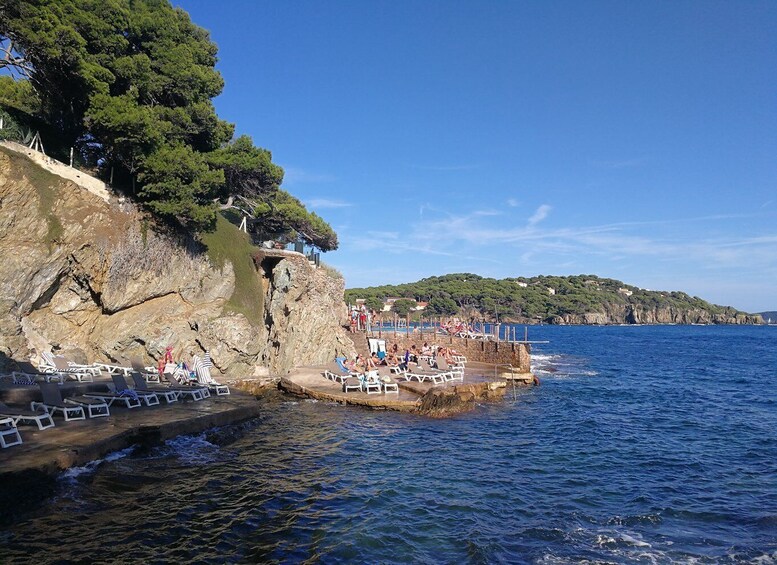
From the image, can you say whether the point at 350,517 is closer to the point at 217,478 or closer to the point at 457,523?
the point at 457,523

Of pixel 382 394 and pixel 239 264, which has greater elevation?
pixel 239 264

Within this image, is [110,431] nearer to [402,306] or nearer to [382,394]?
[382,394]

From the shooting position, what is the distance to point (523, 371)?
102ft

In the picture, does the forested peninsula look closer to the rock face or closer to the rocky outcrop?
the rock face

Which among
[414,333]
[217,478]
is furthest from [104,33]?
[414,333]

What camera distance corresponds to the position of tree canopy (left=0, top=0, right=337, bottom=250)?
20359mm

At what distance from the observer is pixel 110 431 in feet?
40.2

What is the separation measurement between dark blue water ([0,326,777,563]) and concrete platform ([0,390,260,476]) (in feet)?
1.29

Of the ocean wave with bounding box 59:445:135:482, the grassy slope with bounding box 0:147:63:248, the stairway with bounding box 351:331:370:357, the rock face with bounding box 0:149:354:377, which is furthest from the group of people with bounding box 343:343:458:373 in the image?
the grassy slope with bounding box 0:147:63:248

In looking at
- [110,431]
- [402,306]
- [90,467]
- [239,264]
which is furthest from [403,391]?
[402,306]

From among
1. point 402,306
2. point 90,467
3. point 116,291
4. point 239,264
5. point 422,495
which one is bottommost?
point 422,495

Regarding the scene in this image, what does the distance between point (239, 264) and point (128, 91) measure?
10.1 meters

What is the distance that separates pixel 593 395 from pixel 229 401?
20.5 m

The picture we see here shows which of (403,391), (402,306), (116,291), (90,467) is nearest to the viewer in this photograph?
(90,467)
